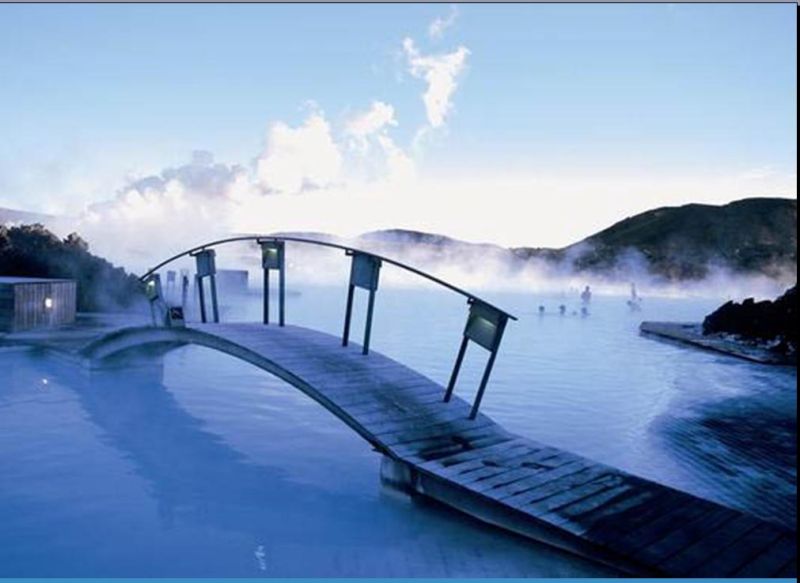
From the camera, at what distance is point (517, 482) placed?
348 inches

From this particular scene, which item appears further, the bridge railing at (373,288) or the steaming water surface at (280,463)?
the bridge railing at (373,288)

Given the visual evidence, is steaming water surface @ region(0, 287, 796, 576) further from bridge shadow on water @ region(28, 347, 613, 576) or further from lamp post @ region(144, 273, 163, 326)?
lamp post @ region(144, 273, 163, 326)

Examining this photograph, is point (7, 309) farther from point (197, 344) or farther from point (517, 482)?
point (517, 482)

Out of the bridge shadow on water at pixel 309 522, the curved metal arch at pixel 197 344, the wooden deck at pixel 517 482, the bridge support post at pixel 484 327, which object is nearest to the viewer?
the wooden deck at pixel 517 482

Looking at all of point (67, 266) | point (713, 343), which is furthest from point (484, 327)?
point (67, 266)

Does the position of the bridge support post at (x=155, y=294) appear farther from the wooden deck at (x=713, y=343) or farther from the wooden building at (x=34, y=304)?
the wooden deck at (x=713, y=343)

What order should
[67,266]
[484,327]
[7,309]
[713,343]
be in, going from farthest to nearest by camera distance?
[67,266]
[713,343]
[7,309]
[484,327]

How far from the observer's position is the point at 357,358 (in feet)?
44.3

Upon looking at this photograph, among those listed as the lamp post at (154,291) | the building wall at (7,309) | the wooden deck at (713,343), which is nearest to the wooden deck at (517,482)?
the lamp post at (154,291)

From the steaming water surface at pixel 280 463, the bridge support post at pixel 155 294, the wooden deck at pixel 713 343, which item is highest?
the bridge support post at pixel 155 294

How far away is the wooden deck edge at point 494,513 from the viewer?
282 inches

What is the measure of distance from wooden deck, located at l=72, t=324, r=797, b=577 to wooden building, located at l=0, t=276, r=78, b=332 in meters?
21.6

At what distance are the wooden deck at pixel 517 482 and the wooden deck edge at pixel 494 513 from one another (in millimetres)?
16

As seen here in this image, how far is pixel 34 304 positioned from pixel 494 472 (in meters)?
30.7
